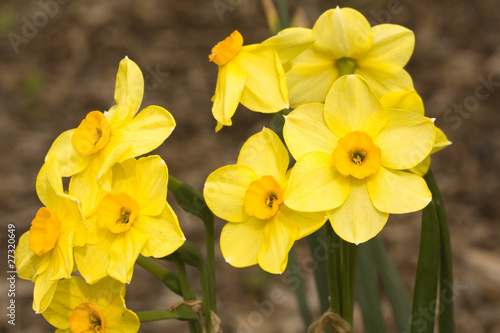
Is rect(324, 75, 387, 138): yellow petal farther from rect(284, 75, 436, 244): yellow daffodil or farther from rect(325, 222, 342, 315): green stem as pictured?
rect(325, 222, 342, 315): green stem

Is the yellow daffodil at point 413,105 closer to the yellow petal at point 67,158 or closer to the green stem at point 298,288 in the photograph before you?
the yellow petal at point 67,158

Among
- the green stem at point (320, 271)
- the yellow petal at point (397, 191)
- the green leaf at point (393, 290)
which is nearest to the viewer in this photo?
the yellow petal at point (397, 191)

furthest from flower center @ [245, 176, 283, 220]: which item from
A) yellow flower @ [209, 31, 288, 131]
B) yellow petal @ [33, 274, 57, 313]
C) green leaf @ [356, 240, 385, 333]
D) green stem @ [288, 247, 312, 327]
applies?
green stem @ [288, 247, 312, 327]

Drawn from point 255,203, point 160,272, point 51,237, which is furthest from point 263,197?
point 51,237

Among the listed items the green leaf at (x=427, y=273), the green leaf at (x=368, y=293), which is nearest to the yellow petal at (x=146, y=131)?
the green leaf at (x=427, y=273)

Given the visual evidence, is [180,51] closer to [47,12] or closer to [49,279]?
[47,12]

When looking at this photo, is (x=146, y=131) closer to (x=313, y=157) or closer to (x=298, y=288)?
(x=313, y=157)

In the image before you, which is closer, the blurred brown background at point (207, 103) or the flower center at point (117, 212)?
the flower center at point (117, 212)
